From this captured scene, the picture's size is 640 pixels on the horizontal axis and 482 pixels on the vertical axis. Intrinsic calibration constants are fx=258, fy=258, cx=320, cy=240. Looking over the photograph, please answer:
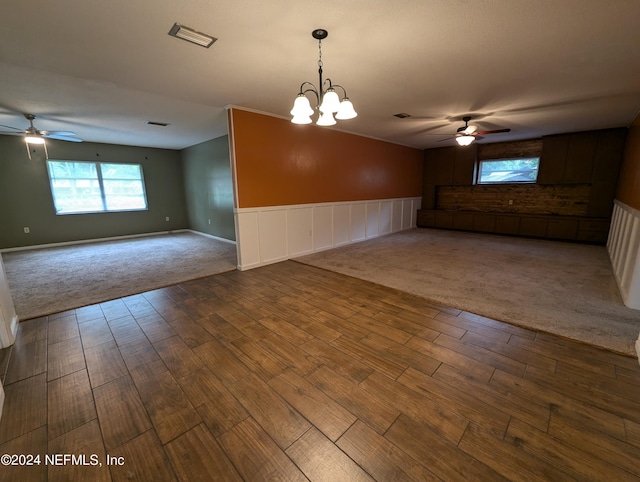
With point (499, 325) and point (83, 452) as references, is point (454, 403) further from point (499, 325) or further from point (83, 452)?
point (83, 452)

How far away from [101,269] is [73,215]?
331 cm

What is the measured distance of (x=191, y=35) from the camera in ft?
6.68

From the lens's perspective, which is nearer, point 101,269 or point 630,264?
point 630,264

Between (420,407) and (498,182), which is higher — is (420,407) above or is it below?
below

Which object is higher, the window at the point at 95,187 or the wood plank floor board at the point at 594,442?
the window at the point at 95,187

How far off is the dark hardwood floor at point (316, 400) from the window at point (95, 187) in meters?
5.33

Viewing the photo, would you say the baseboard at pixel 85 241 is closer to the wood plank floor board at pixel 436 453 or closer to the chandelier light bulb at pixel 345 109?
the chandelier light bulb at pixel 345 109

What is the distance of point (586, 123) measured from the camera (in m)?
4.92

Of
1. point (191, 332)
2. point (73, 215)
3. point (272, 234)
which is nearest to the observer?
point (191, 332)

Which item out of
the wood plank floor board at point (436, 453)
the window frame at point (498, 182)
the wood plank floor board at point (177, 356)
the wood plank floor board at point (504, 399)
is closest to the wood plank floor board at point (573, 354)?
the wood plank floor board at point (504, 399)

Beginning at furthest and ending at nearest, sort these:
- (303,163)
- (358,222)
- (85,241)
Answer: (85,241) → (358,222) → (303,163)

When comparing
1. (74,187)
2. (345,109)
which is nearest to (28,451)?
(345,109)

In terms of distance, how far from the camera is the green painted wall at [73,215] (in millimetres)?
5562

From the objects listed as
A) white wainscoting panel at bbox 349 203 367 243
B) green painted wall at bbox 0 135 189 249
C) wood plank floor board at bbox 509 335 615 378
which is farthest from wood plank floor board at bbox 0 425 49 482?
green painted wall at bbox 0 135 189 249
